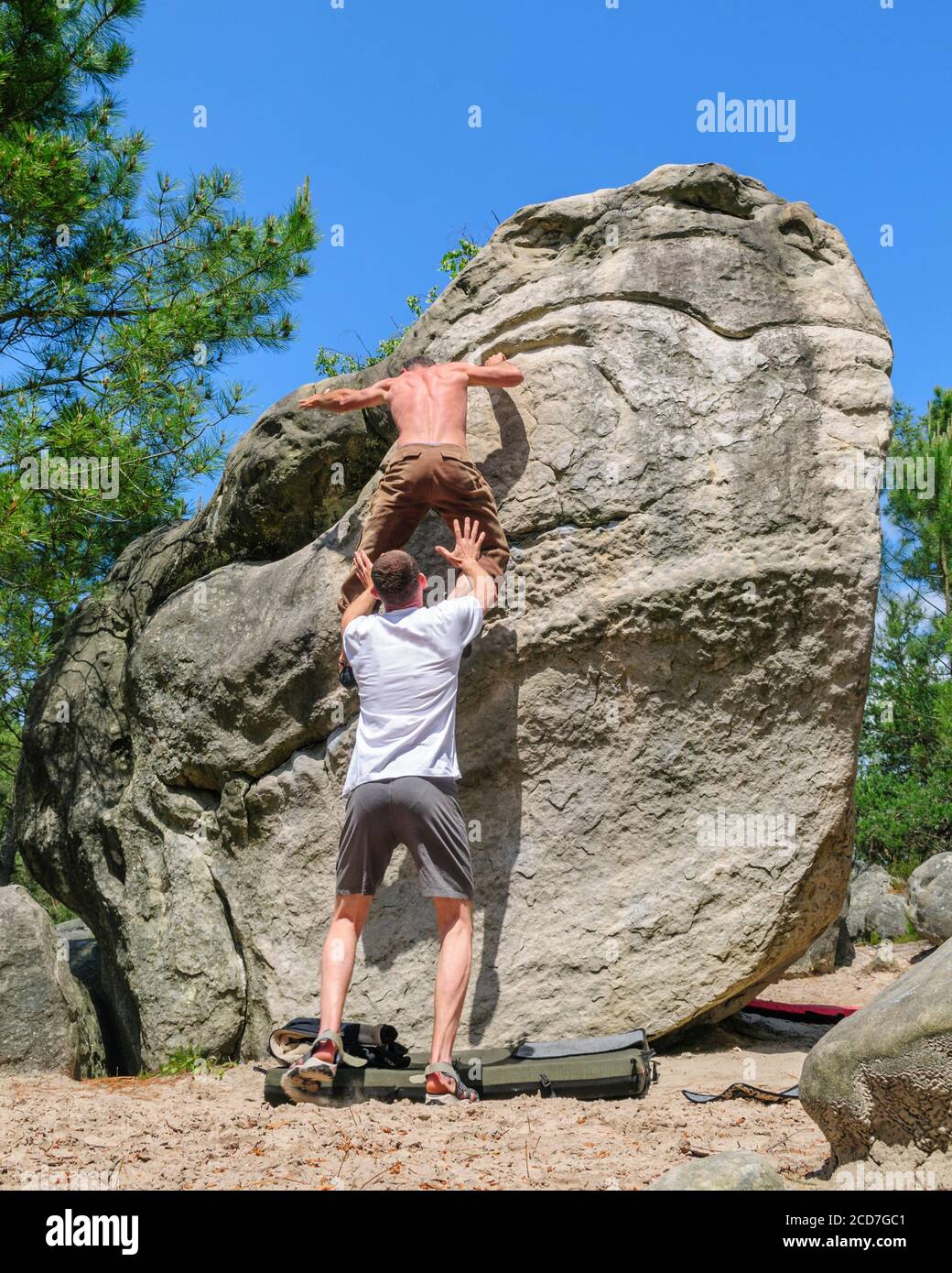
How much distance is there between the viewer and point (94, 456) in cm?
732

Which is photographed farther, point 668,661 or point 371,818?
point 668,661

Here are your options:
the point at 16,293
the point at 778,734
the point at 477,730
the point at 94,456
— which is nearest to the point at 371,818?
the point at 477,730

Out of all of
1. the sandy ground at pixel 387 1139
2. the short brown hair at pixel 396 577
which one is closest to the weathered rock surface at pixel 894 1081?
the sandy ground at pixel 387 1139

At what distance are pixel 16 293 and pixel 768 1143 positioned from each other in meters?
7.69

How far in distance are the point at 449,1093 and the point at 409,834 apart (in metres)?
1.00

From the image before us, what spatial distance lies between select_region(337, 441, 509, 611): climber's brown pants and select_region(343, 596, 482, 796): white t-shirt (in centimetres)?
73

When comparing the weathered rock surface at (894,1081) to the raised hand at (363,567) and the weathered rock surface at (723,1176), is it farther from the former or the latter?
the raised hand at (363,567)

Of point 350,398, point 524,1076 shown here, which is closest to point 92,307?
point 350,398

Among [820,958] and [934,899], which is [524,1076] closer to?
[820,958]

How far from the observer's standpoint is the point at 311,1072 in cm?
448

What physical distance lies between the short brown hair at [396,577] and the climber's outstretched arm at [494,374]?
125cm

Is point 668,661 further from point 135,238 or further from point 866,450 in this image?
point 135,238

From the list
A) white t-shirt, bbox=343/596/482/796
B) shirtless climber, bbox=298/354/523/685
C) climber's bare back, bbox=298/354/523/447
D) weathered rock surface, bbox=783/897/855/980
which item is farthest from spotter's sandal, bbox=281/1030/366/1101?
weathered rock surface, bbox=783/897/855/980

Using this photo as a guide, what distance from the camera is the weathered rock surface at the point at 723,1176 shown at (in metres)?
2.92
